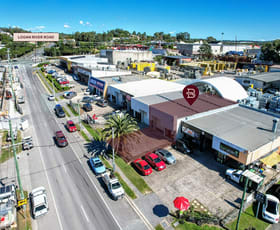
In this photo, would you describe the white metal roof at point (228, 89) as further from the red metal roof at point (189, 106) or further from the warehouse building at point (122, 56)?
the warehouse building at point (122, 56)

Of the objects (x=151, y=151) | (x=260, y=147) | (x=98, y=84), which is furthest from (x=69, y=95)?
(x=260, y=147)

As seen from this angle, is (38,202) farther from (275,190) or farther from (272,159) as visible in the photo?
(272,159)

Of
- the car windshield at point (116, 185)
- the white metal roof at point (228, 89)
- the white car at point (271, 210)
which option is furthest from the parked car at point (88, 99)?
the white car at point (271, 210)

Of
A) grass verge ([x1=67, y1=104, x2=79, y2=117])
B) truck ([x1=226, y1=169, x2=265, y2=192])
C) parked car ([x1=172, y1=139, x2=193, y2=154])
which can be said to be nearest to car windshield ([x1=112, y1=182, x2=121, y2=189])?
parked car ([x1=172, y1=139, x2=193, y2=154])

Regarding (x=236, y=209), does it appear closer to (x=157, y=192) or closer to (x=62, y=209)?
(x=157, y=192)

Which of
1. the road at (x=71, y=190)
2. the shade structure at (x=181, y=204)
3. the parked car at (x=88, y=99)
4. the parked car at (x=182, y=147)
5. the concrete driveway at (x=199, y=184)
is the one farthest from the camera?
the parked car at (x=88, y=99)

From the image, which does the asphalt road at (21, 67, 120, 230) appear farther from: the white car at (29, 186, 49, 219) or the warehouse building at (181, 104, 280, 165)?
the warehouse building at (181, 104, 280, 165)

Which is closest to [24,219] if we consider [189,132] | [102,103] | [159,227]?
[159,227]
